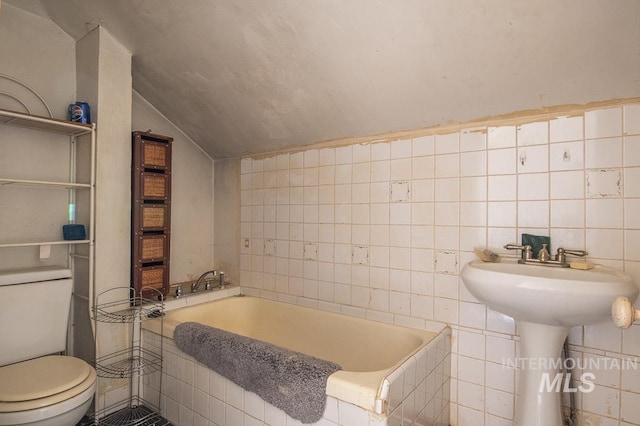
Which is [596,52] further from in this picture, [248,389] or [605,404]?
[248,389]

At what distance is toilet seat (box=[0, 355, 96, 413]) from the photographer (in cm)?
135

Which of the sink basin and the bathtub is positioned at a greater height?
the sink basin

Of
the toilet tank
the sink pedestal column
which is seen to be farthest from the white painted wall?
the sink pedestal column

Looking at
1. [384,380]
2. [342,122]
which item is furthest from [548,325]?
[342,122]

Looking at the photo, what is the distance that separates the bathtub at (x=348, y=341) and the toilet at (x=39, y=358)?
45 cm

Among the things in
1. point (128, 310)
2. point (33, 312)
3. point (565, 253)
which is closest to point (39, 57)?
point (33, 312)

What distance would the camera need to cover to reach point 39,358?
1.71 meters

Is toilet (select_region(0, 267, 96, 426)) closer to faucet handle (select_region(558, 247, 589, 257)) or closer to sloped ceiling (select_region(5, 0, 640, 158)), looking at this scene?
sloped ceiling (select_region(5, 0, 640, 158))

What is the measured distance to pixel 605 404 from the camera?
146 cm

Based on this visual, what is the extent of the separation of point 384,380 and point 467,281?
1.79 feet

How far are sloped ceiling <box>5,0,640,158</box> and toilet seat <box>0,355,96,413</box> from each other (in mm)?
1717

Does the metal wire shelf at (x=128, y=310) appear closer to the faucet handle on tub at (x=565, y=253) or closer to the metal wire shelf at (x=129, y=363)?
the metal wire shelf at (x=129, y=363)

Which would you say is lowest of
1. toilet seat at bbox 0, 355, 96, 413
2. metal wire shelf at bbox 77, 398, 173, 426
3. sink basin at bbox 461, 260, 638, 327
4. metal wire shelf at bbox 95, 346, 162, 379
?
metal wire shelf at bbox 77, 398, 173, 426

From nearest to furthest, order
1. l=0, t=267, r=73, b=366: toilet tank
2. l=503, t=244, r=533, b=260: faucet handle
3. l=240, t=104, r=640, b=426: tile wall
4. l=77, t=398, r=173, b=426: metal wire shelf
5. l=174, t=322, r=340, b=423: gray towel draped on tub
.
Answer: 1. l=174, t=322, r=340, b=423: gray towel draped on tub
2. l=240, t=104, r=640, b=426: tile wall
3. l=503, t=244, r=533, b=260: faucet handle
4. l=0, t=267, r=73, b=366: toilet tank
5. l=77, t=398, r=173, b=426: metal wire shelf
